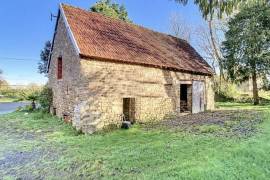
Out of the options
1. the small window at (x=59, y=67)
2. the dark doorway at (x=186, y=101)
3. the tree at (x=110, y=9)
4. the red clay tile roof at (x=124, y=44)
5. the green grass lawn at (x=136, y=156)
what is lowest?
the green grass lawn at (x=136, y=156)

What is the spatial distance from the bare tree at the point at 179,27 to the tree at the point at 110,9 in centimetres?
1286

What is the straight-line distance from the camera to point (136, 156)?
8.15 m

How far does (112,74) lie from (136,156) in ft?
19.5

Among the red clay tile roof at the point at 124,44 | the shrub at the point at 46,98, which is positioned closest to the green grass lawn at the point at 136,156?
the red clay tile roof at the point at 124,44

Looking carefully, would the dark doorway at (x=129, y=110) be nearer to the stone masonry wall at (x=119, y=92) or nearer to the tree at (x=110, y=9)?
the stone masonry wall at (x=119, y=92)

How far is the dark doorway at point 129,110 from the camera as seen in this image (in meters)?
14.5

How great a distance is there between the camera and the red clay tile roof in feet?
44.3

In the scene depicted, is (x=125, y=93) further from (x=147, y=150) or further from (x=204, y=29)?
(x=204, y=29)

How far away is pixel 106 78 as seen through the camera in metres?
13.0

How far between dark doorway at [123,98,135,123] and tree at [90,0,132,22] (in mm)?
14729

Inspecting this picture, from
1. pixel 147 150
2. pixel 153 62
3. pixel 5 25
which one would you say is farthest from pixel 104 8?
pixel 147 150

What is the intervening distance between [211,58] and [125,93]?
2653cm

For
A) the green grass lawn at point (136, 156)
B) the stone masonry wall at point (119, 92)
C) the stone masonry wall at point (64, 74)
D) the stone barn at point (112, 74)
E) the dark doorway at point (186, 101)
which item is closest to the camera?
the green grass lawn at point (136, 156)

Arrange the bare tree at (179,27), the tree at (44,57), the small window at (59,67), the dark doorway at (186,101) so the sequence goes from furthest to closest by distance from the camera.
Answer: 1. the bare tree at (179,27)
2. the tree at (44,57)
3. the dark doorway at (186,101)
4. the small window at (59,67)
